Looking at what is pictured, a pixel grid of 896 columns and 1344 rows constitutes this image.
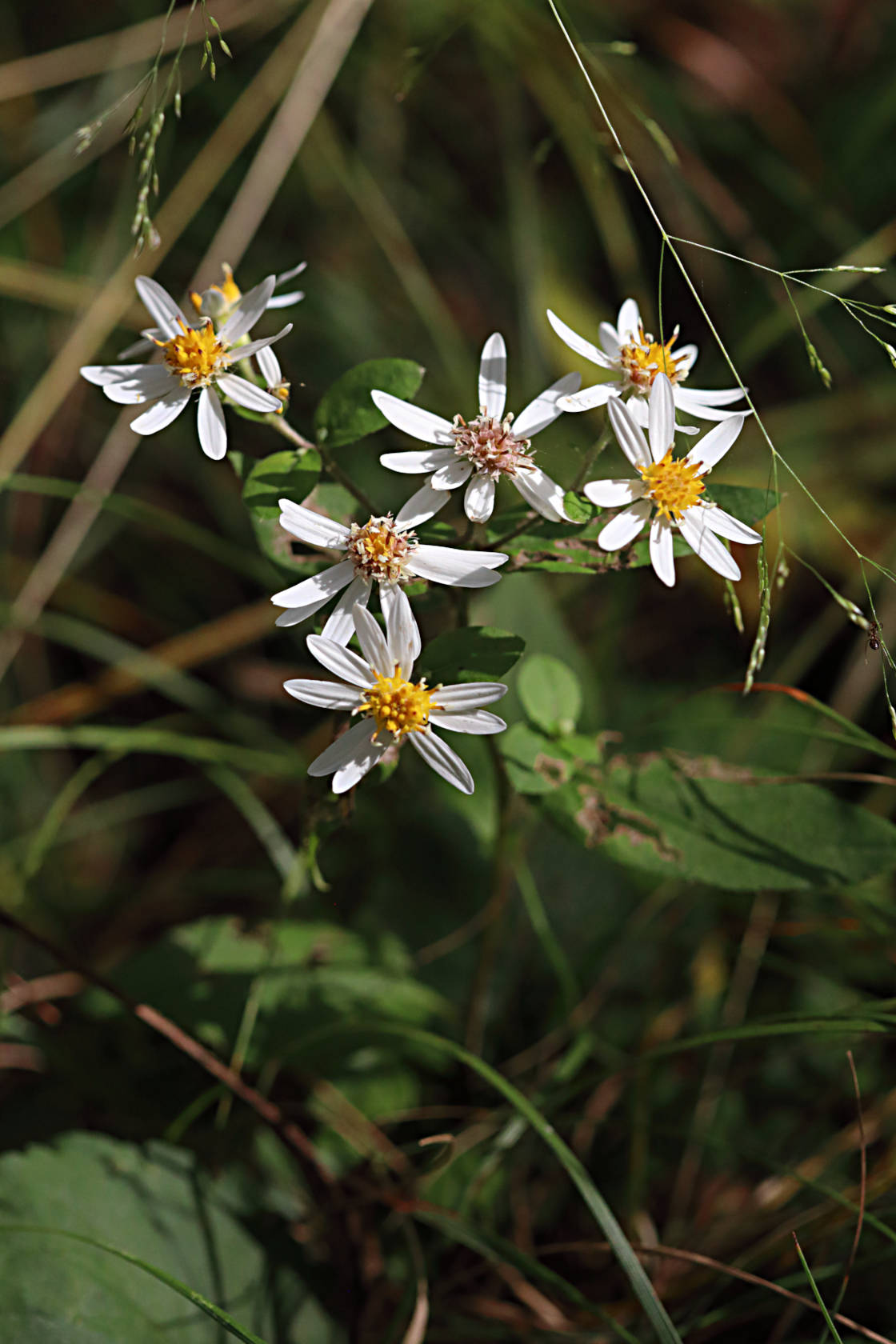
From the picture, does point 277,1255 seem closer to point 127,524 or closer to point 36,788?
point 36,788

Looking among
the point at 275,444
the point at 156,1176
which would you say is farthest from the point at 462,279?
the point at 156,1176

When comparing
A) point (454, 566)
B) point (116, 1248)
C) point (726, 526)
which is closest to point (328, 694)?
point (454, 566)

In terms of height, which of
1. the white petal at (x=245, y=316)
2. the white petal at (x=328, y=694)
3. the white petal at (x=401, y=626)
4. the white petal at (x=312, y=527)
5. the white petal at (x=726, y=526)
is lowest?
the white petal at (x=328, y=694)

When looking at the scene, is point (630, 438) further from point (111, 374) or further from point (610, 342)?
point (111, 374)

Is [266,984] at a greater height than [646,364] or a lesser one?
lesser

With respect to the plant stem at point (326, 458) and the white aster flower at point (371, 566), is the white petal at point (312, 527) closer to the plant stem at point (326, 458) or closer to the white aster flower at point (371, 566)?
the white aster flower at point (371, 566)

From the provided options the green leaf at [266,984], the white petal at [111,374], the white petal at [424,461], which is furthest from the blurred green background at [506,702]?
the white petal at [111,374]

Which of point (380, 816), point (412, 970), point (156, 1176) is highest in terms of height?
point (380, 816)
